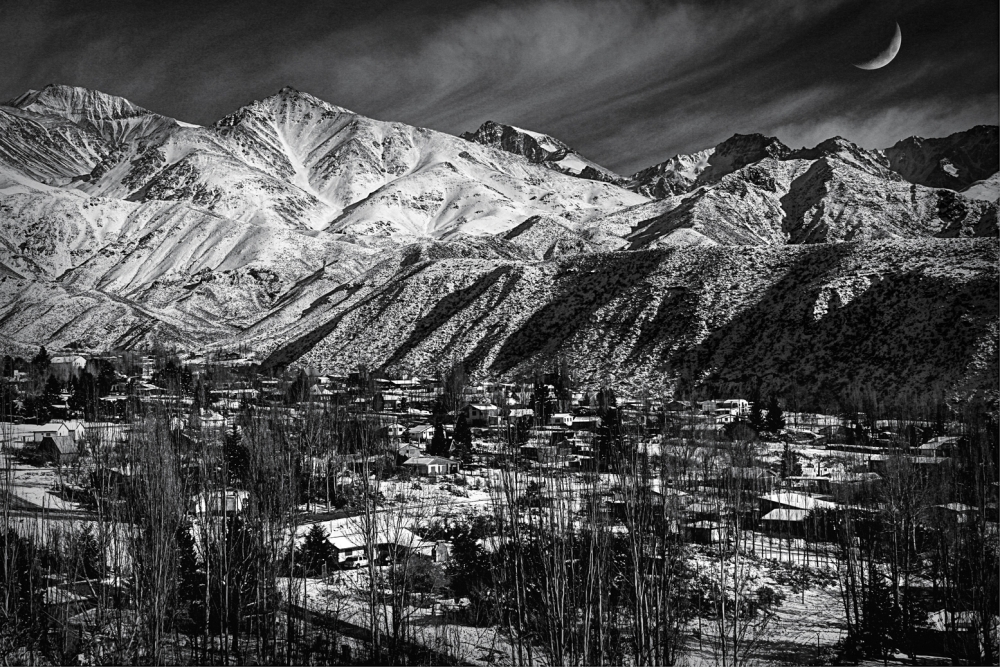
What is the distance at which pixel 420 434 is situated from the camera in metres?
60.6

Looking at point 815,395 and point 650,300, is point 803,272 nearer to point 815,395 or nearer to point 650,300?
point 650,300

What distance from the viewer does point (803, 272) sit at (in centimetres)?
9806

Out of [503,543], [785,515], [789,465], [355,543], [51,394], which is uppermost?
[51,394]

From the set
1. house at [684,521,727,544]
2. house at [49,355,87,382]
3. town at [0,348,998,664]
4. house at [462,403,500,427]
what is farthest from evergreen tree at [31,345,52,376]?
house at [684,521,727,544]

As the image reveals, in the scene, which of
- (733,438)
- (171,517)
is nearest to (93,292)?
(733,438)

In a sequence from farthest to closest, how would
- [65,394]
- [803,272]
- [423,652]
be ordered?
1. [803,272]
2. [65,394]
3. [423,652]

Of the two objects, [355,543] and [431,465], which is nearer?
[355,543]

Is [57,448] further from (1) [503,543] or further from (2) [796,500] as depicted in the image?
(2) [796,500]

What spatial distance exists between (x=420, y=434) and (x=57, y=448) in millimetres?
23761

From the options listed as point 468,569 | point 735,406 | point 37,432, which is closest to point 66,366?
point 37,432

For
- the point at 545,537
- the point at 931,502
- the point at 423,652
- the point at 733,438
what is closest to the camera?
the point at 545,537

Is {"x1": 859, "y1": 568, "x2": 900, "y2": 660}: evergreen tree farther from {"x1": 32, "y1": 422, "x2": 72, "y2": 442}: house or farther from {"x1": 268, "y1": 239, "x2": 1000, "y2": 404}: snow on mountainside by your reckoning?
{"x1": 32, "y1": 422, "x2": 72, "y2": 442}: house

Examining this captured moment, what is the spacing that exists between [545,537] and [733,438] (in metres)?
37.6

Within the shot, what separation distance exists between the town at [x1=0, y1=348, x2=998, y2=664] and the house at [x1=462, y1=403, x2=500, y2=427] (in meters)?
4.97
